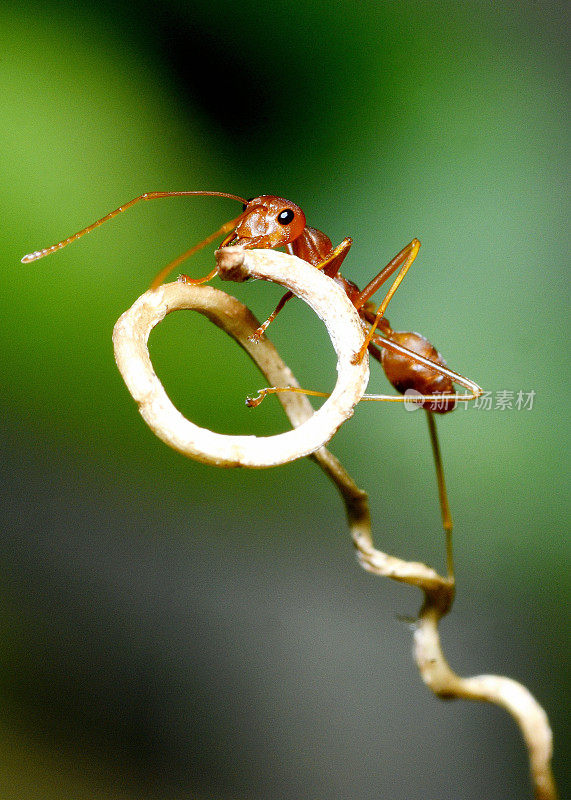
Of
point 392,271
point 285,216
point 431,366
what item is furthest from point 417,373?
point 285,216

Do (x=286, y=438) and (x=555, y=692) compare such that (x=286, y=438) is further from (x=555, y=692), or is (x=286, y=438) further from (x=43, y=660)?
(x=555, y=692)

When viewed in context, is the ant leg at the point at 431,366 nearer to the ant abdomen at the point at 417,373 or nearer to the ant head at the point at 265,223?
the ant abdomen at the point at 417,373

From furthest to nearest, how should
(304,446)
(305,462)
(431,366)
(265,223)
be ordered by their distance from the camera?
(305,462), (431,366), (265,223), (304,446)

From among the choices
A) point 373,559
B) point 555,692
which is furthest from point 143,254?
point 555,692

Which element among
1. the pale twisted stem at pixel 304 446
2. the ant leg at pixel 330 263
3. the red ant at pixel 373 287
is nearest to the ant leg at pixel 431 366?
the red ant at pixel 373 287

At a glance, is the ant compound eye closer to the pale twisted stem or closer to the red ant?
the red ant

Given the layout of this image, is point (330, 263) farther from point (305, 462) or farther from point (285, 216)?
point (305, 462)

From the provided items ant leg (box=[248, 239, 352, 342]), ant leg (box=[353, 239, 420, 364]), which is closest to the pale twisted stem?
ant leg (box=[248, 239, 352, 342])
